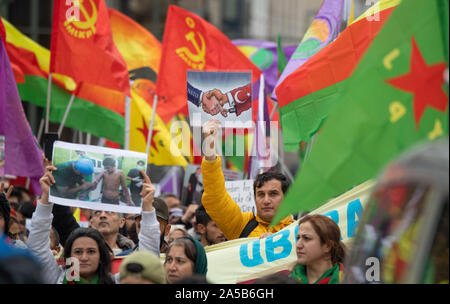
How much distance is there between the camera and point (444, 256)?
8.75 feet

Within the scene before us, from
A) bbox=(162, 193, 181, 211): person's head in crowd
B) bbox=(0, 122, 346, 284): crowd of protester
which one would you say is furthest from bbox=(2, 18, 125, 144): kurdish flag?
bbox=(0, 122, 346, 284): crowd of protester

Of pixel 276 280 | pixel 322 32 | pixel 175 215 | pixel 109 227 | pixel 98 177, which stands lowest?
pixel 276 280

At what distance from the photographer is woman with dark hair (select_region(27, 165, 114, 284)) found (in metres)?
4.49

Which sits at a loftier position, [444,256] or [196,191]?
[196,191]

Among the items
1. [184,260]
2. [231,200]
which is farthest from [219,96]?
[184,260]

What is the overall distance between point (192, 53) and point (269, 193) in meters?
4.71

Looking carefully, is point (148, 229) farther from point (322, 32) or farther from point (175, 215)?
point (322, 32)

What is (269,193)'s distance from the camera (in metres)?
5.61

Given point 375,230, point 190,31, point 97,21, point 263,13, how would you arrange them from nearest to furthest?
1. point 375,230
2. point 97,21
3. point 190,31
4. point 263,13

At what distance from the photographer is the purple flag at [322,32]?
7.86m
